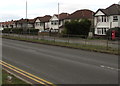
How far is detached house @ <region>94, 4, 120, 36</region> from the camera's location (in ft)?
138

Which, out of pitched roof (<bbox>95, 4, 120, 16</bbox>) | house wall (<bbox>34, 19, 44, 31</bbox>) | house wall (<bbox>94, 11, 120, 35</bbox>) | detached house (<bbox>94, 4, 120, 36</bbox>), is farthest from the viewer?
house wall (<bbox>34, 19, 44, 31</bbox>)

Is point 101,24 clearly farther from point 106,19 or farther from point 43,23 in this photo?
point 43,23

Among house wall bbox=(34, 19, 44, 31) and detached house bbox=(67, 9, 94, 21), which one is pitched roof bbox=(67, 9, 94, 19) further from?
house wall bbox=(34, 19, 44, 31)

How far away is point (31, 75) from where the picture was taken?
902 cm

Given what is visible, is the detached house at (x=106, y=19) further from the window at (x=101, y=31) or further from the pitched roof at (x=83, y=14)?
the pitched roof at (x=83, y=14)

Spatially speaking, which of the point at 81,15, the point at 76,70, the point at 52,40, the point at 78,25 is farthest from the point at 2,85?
the point at 81,15

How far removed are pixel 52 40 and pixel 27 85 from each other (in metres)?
21.3

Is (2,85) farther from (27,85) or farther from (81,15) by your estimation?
(81,15)

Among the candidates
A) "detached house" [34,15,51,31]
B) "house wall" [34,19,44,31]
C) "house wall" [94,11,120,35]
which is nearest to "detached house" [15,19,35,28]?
"house wall" [34,19,44,31]

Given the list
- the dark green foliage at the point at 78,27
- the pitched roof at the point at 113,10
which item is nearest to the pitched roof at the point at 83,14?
the pitched roof at the point at 113,10

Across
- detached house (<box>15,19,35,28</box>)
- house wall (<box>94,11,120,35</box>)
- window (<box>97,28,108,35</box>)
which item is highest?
detached house (<box>15,19,35,28</box>)

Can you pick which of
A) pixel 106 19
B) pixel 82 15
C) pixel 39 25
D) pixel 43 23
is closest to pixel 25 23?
pixel 39 25

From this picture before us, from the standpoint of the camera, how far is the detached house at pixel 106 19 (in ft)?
138

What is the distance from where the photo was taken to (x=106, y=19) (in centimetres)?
4431
